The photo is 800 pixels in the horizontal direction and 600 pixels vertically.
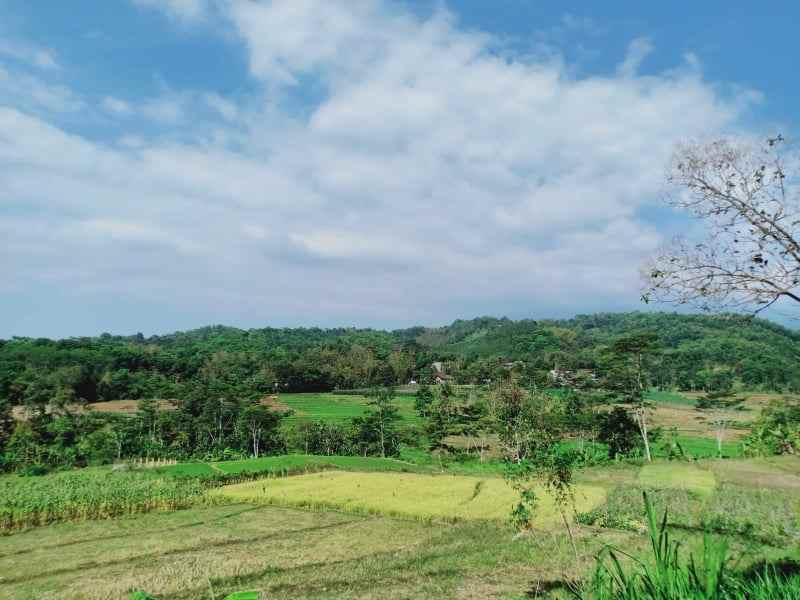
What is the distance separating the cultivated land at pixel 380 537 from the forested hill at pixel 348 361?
111 ft

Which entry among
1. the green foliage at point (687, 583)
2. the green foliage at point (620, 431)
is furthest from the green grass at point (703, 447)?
the green foliage at point (687, 583)

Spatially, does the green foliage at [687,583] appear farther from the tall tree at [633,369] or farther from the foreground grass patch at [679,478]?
the tall tree at [633,369]

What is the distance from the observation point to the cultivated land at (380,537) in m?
14.0

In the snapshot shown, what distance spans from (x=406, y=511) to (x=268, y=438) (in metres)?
36.0

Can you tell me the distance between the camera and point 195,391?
202 ft

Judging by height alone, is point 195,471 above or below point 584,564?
below

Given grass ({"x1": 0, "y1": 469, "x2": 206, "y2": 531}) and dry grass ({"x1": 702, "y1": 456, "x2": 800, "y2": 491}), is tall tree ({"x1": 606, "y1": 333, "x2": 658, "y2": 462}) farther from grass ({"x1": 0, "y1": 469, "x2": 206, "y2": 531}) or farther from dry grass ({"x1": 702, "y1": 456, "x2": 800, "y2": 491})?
grass ({"x1": 0, "y1": 469, "x2": 206, "y2": 531})

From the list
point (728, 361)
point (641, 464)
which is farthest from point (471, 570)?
point (728, 361)

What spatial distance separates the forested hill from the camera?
7312 centimetres

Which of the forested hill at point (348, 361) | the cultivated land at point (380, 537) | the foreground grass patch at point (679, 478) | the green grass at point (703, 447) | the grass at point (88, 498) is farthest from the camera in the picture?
the forested hill at point (348, 361)

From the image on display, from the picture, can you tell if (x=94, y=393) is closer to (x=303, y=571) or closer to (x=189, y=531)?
(x=189, y=531)

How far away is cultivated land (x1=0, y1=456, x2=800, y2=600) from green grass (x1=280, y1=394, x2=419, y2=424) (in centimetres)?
3700

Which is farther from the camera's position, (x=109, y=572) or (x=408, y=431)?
(x=408, y=431)

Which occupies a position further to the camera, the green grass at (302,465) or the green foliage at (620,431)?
the green foliage at (620,431)
